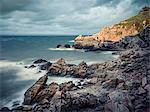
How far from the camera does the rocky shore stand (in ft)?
89.6

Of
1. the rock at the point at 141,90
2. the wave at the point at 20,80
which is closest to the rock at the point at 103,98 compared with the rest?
the rock at the point at 141,90

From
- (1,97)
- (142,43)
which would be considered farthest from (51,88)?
(142,43)

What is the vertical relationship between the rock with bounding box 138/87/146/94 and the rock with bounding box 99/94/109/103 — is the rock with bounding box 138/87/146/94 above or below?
above

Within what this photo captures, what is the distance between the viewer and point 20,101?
3612 centimetres

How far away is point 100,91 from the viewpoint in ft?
114

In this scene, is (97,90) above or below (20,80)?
above

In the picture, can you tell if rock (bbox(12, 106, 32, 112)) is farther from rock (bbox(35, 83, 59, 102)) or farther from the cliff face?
the cliff face

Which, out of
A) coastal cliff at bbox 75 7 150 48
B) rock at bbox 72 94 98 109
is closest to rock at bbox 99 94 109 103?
rock at bbox 72 94 98 109

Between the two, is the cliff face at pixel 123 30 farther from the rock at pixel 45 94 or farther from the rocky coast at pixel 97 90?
the rock at pixel 45 94

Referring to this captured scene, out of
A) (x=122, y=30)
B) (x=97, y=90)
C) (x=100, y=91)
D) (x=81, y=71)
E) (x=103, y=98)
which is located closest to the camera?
(x=103, y=98)

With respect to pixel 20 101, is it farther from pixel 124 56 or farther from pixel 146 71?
pixel 124 56

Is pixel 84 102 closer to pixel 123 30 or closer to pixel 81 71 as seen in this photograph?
pixel 81 71

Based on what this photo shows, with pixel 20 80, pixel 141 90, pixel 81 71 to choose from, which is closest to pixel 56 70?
pixel 81 71

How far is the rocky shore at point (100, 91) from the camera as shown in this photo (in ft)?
89.6
